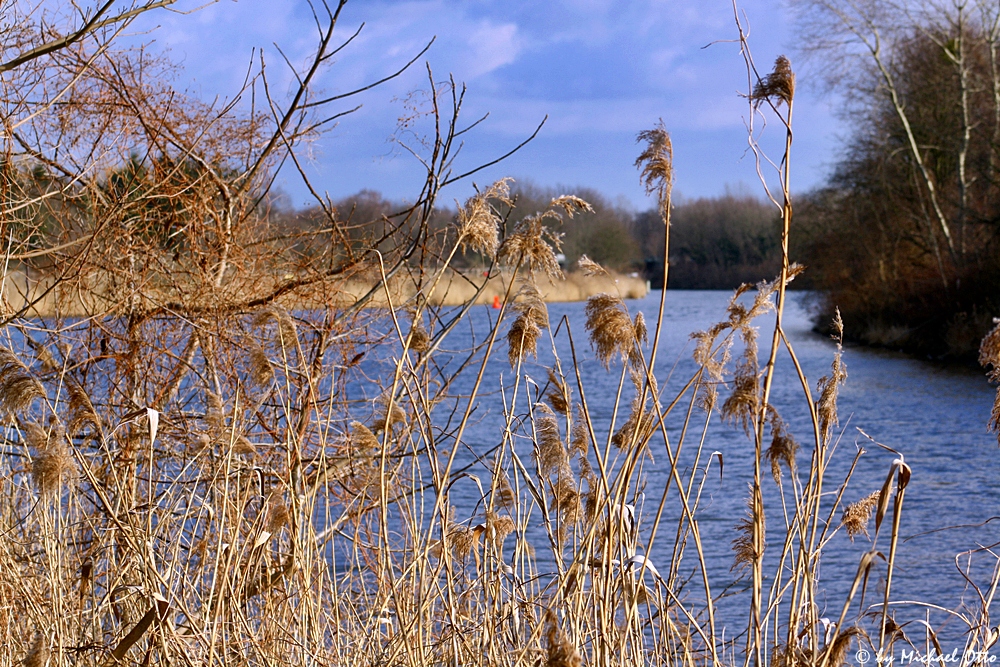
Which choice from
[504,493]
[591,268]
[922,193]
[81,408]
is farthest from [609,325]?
[922,193]

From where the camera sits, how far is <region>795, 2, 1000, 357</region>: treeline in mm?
19984

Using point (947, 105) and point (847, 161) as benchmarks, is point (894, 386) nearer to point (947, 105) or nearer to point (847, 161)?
point (947, 105)

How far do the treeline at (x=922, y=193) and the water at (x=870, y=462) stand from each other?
2.40m

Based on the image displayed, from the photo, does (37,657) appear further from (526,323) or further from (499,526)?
(526,323)

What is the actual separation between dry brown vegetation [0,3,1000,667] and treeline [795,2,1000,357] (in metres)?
16.7

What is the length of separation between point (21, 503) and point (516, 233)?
3726 mm

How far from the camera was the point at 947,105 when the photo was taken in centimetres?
2162

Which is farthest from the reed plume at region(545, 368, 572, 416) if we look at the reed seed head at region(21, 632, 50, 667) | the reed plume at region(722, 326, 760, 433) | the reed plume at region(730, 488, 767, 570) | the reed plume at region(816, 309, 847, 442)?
the reed seed head at region(21, 632, 50, 667)

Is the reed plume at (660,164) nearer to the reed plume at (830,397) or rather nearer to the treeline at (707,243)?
the reed plume at (830,397)

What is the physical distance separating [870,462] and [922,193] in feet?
47.7

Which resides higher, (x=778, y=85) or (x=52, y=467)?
(x=778, y=85)

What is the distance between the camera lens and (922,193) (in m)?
22.8

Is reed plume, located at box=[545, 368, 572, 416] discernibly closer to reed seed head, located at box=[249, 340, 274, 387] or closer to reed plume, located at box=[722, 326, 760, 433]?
reed plume, located at box=[722, 326, 760, 433]

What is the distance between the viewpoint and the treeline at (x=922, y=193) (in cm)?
1998
